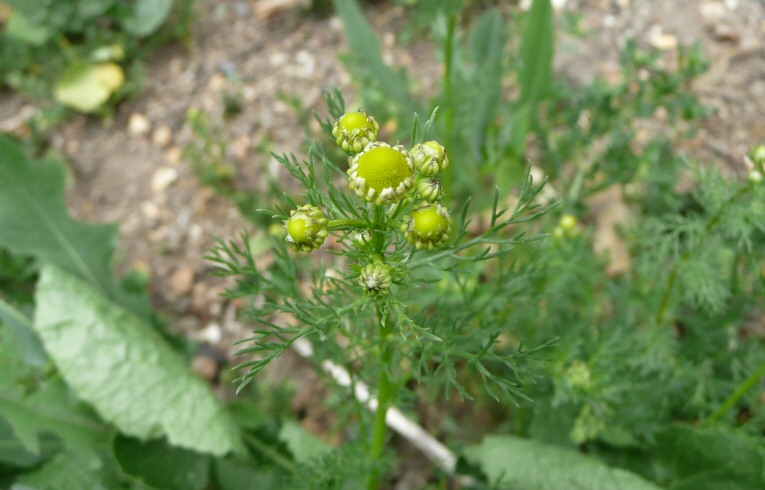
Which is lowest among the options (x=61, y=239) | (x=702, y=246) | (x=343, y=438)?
(x=343, y=438)

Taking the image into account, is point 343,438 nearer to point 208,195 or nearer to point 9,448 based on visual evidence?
point 9,448

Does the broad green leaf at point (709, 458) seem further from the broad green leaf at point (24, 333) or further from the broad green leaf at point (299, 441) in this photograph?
the broad green leaf at point (24, 333)

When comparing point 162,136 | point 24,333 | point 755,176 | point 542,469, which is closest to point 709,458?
point 542,469

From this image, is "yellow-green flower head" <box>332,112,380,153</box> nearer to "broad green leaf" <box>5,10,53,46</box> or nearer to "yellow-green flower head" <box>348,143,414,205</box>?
"yellow-green flower head" <box>348,143,414,205</box>

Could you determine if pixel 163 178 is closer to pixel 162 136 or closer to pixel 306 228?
pixel 162 136

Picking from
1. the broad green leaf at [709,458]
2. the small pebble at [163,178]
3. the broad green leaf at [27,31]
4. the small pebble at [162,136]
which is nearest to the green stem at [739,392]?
the broad green leaf at [709,458]

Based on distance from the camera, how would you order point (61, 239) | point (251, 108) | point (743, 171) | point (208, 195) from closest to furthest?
point (61, 239) < point (743, 171) < point (208, 195) < point (251, 108)

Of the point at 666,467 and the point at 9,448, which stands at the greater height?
the point at 9,448

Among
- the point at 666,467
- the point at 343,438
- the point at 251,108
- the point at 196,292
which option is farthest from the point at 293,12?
the point at 666,467

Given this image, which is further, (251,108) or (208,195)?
(251,108)
